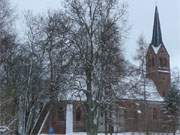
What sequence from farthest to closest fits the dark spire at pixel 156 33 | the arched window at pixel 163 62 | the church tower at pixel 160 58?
the arched window at pixel 163 62
the church tower at pixel 160 58
the dark spire at pixel 156 33

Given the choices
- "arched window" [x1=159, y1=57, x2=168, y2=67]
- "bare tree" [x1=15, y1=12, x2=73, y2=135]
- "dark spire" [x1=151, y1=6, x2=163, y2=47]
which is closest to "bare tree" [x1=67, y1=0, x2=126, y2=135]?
"bare tree" [x1=15, y1=12, x2=73, y2=135]

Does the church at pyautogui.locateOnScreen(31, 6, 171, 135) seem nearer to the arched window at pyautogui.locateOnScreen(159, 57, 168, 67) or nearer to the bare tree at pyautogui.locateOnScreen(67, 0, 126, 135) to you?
the arched window at pyautogui.locateOnScreen(159, 57, 168, 67)

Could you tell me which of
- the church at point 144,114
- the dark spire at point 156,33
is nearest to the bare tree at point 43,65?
the church at point 144,114

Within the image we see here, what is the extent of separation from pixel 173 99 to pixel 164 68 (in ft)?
77.3

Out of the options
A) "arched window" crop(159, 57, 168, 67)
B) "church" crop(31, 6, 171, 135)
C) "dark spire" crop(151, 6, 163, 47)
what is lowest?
"church" crop(31, 6, 171, 135)

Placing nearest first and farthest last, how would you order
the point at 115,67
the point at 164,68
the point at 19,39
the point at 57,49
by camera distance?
the point at 115,67
the point at 57,49
the point at 19,39
the point at 164,68

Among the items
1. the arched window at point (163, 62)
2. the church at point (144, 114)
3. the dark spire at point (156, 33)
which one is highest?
the dark spire at point (156, 33)

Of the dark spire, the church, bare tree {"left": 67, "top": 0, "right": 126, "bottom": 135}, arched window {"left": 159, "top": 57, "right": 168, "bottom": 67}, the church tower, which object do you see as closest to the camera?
bare tree {"left": 67, "top": 0, "right": 126, "bottom": 135}

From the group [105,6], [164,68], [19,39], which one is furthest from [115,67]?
[164,68]

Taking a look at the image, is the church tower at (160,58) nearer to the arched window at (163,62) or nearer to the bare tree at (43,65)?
the arched window at (163,62)

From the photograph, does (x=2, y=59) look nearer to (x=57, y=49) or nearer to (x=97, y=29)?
(x=57, y=49)

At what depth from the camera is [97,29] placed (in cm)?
3303

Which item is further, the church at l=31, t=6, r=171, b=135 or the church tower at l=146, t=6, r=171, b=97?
the church tower at l=146, t=6, r=171, b=97

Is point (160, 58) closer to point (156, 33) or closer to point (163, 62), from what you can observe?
point (163, 62)
